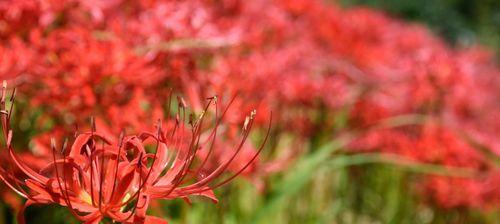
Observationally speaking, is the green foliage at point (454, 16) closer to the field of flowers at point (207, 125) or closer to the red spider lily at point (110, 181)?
the field of flowers at point (207, 125)

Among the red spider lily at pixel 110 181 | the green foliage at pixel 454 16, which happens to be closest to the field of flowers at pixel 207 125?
the red spider lily at pixel 110 181

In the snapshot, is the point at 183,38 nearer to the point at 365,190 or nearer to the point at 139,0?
the point at 139,0

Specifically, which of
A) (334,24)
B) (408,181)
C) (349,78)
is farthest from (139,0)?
(334,24)

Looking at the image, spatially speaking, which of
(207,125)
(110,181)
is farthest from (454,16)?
(110,181)

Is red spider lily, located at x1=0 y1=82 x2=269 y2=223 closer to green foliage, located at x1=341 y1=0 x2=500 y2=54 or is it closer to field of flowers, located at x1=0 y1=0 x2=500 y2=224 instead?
field of flowers, located at x1=0 y1=0 x2=500 y2=224

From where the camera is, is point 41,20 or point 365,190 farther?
point 365,190

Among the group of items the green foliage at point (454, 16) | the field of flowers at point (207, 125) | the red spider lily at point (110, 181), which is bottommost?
the red spider lily at point (110, 181)

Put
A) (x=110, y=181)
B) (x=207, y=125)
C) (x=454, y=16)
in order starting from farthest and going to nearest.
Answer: (x=454, y=16), (x=207, y=125), (x=110, y=181)

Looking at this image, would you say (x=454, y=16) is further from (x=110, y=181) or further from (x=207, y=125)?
(x=110, y=181)
